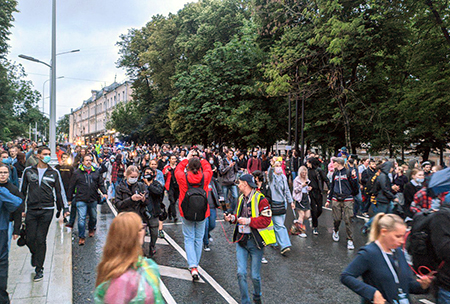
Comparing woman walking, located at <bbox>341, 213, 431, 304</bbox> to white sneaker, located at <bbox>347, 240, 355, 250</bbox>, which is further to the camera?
white sneaker, located at <bbox>347, 240, 355, 250</bbox>

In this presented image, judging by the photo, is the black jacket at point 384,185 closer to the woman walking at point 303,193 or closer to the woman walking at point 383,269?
the woman walking at point 303,193

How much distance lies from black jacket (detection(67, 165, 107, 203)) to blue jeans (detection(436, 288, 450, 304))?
675 cm

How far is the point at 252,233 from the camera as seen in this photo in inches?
180

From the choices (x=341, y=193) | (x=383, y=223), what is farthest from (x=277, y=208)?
(x=383, y=223)

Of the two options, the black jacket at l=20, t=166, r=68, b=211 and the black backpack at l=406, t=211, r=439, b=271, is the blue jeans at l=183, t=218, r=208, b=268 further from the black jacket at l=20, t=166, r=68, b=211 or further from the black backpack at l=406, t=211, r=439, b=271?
the black backpack at l=406, t=211, r=439, b=271

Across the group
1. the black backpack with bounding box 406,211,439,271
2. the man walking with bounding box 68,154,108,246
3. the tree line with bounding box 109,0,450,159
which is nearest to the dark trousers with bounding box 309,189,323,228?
the man walking with bounding box 68,154,108,246

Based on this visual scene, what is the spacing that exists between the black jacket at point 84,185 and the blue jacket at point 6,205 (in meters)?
2.97

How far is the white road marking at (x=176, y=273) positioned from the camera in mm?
5949

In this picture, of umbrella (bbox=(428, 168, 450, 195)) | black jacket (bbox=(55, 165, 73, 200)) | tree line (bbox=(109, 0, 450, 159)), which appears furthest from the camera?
tree line (bbox=(109, 0, 450, 159))

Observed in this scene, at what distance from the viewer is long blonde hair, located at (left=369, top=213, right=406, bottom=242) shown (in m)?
2.86

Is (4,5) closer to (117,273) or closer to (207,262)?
(207,262)

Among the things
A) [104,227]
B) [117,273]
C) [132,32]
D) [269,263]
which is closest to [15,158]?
[104,227]

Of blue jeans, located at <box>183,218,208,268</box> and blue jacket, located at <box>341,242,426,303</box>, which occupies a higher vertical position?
blue jacket, located at <box>341,242,426,303</box>

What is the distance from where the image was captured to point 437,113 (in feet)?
56.5
